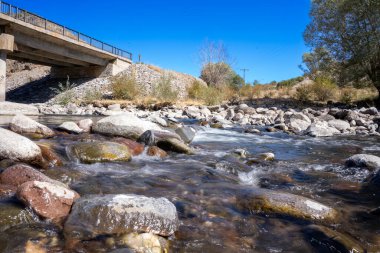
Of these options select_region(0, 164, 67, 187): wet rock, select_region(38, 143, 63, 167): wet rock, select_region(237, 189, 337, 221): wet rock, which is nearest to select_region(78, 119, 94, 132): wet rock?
select_region(38, 143, 63, 167): wet rock

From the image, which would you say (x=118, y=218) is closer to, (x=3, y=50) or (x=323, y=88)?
(x=3, y=50)

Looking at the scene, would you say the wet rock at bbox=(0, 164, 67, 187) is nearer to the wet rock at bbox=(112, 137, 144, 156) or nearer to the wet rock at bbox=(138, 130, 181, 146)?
the wet rock at bbox=(112, 137, 144, 156)

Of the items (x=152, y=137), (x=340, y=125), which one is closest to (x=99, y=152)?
(x=152, y=137)

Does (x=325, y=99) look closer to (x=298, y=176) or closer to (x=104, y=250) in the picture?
(x=298, y=176)

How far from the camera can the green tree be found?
16.8m

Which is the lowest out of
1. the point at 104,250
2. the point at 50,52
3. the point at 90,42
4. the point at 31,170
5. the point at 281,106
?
the point at 104,250

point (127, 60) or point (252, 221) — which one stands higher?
point (127, 60)

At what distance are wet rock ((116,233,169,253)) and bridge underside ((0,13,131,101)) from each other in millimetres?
19797

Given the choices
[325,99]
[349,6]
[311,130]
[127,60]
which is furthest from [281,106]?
[127,60]

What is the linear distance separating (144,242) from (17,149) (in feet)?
8.43

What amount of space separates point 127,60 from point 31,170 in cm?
3449

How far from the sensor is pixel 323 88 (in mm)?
20859

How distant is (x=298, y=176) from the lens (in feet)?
15.2

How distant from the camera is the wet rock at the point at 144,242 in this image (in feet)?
6.93
